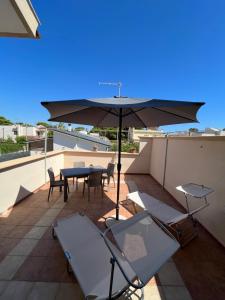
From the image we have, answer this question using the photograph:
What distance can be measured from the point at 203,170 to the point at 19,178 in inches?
180

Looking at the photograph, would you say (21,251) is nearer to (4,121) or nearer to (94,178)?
(94,178)

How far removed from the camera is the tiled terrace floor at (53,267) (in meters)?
1.83

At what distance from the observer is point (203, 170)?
3553mm

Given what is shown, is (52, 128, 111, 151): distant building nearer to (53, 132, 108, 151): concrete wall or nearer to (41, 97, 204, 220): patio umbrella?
(53, 132, 108, 151): concrete wall

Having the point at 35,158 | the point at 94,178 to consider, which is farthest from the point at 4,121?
the point at 94,178

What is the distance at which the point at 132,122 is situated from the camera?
4.32 m

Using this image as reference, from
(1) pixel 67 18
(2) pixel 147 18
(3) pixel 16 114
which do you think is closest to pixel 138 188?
(2) pixel 147 18

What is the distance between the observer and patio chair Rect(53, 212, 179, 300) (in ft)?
4.98

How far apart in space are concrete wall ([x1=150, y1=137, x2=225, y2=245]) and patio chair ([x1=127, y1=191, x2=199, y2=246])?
1.27 ft

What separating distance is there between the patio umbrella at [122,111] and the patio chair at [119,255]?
1.05m

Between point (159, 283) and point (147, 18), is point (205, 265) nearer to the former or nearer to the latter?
point (159, 283)

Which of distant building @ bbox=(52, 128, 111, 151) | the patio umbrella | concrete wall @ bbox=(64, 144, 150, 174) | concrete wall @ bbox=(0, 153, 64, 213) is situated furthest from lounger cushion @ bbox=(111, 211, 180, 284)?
distant building @ bbox=(52, 128, 111, 151)

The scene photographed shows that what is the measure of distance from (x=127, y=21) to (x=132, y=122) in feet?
14.5

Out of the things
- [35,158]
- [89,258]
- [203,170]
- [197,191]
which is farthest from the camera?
[35,158]
